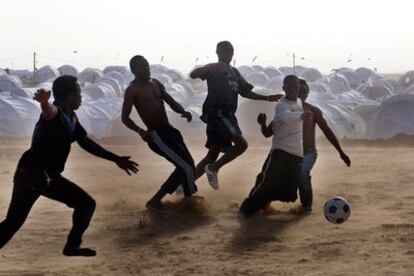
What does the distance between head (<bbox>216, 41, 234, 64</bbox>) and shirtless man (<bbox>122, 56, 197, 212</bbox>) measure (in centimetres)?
80

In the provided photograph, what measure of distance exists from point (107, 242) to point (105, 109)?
16152mm

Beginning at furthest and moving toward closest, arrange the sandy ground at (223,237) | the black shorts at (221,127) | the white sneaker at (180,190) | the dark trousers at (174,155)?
the white sneaker at (180,190) → the black shorts at (221,127) → the dark trousers at (174,155) → the sandy ground at (223,237)

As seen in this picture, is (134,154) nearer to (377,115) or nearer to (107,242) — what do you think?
(377,115)

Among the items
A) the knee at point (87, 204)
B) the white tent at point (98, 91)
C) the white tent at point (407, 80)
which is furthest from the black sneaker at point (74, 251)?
the white tent at point (407, 80)

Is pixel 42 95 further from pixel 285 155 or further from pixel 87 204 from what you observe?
pixel 285 155

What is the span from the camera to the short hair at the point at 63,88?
5594 mm

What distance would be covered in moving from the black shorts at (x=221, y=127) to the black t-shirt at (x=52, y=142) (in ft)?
9.65

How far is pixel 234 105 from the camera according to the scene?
27.8ft

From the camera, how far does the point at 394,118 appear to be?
20750mm

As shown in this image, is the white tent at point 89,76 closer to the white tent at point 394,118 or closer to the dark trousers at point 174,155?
the white tent at point 394,118

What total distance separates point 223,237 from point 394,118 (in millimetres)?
14662

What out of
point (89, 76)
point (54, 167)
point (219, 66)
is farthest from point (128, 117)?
point (89, 76)

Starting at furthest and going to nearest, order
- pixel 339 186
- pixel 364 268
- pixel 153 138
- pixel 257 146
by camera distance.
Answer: pixel 257 146
pixel 339 186
pixel 153 138
pixel 364 268

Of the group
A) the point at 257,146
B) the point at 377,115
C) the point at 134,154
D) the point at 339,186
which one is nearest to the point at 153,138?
the point at 339,186
